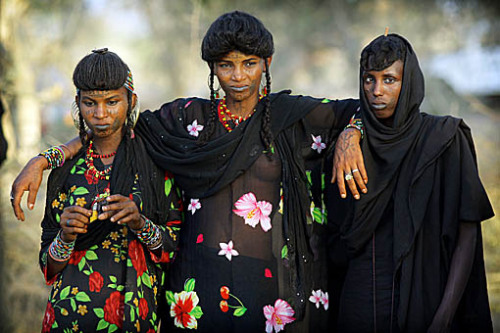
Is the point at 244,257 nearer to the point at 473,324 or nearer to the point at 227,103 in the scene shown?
the point at 227,103

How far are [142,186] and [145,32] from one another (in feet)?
24.0

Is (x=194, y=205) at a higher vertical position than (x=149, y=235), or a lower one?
higher

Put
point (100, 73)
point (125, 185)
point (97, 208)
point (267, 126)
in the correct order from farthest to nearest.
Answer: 1. point (267, 126)
2. point (125, 185)
3. point (100, 73)
4. point (97, 208)

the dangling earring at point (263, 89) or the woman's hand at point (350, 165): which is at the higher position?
the dangling earring at point (263, 89)

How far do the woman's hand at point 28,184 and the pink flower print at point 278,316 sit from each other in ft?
3.83

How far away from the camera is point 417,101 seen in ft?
7.96

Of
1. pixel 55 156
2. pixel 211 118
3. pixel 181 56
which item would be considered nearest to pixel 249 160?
pixel 211 118

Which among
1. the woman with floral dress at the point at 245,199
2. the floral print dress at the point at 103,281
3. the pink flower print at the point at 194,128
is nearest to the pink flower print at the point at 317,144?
the woman with floral dress at the point at 245,199

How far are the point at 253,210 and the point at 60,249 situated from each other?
0.89 meters

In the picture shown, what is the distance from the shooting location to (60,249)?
233 centimetres

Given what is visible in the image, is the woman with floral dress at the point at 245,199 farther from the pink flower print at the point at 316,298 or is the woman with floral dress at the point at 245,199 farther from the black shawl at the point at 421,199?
the black shawl at the point at 421,199

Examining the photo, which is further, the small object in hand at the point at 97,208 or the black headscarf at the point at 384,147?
the black headscarf at the point at 384,147

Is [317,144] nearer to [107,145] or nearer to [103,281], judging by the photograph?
[107,145]

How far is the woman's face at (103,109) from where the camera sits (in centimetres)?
240
